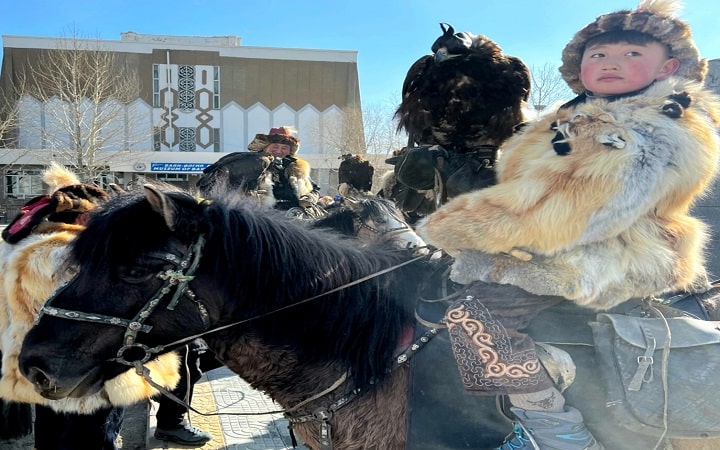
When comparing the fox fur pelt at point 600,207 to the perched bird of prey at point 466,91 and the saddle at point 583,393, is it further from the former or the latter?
the perched bird of prey at point 466,91

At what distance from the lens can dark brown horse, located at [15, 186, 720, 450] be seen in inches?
70.6

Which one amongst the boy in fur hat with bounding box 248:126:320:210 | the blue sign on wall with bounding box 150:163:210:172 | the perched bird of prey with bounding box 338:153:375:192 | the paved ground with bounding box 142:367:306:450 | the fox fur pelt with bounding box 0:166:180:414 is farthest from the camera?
the blue sign on wall with bounding box 150:163:210:172

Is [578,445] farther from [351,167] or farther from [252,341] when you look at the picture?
[351,167]

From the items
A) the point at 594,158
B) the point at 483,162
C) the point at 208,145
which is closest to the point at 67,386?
the point at 594,158

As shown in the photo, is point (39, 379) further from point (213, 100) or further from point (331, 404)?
point (213, 100)

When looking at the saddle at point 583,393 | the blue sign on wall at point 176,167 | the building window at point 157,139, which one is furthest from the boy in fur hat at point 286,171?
the building window at point 157,139

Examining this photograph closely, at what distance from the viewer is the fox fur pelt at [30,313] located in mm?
2682

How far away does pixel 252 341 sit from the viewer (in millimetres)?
1965

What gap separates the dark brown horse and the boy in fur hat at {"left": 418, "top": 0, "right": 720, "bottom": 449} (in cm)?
16

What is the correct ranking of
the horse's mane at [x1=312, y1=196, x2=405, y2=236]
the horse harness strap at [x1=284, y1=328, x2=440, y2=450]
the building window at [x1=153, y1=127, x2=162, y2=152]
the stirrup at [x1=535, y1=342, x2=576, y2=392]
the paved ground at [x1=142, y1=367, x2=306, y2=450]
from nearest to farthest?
the stirrup at [x1=535, y1=342, x2=576, y2=392]
the horse harness strap at [x1=284, y1=328, x2=440, y2=450]
the horse's mane at [x1=312, y1=196, x2=405, y2=236]
the paved ground at [x1=142, y1=367, x2=306, y2=450]
the building window at [x1=153, y1=127, x2=162, y2=152]

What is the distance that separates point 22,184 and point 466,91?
3316 centimetres

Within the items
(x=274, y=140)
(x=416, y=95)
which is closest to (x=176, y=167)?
(x=274, y=140)

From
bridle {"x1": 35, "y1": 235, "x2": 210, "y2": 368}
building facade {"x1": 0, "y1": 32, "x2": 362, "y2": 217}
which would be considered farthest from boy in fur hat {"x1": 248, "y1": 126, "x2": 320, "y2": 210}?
building facade {"x1": 0, "y1": 32, "x2": 362, "y2": 217}

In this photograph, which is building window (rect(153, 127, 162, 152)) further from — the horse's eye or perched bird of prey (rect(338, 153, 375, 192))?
the horse's eye
